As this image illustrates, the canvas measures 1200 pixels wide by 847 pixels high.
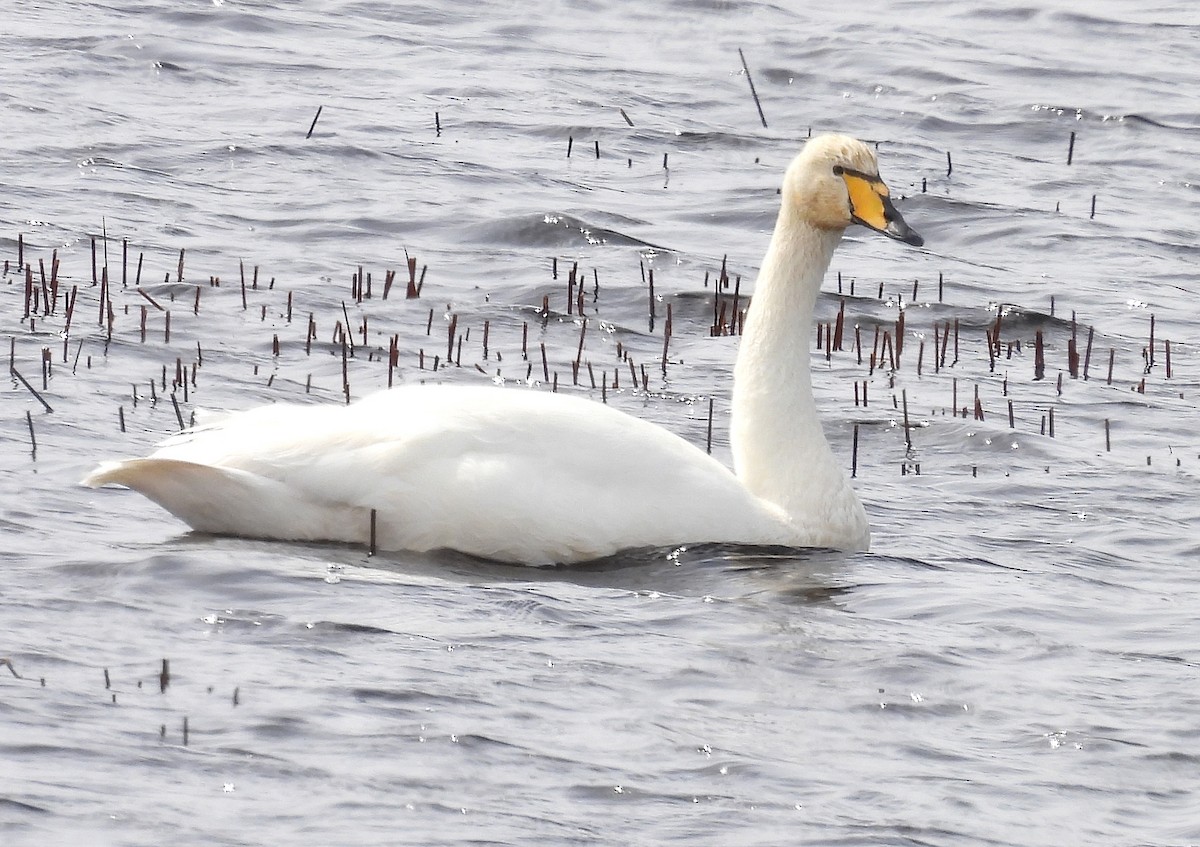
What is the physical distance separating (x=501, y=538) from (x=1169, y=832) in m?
2.91

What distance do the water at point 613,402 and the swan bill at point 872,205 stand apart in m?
Result: 1.25

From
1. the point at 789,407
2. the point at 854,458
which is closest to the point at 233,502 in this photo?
the point at 789,407

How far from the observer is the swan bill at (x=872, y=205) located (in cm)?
900

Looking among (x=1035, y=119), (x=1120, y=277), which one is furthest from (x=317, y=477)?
(x=1035, y=119)

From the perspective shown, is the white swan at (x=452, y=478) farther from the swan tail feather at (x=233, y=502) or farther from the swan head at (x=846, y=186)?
the swan head at (x=846, y=186)

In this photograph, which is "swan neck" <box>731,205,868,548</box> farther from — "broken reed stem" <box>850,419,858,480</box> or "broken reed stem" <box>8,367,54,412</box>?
"broken reed stem" <box>8,367,54,412</box>

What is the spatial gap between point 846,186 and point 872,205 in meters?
0.13

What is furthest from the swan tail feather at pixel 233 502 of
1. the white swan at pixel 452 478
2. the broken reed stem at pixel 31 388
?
the broken reed stem at pixel 31 388

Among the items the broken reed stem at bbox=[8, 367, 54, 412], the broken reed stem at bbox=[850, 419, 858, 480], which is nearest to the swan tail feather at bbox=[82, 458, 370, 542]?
the broken reed stem at bbox=[8, 367, 54, 412]

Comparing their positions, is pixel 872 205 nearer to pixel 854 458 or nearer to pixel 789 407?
pixel 789 407

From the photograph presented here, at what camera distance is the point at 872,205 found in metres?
9.01

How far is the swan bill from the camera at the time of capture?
900 cm

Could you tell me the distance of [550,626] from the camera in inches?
289

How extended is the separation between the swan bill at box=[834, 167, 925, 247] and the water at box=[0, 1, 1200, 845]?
1.25 metres
